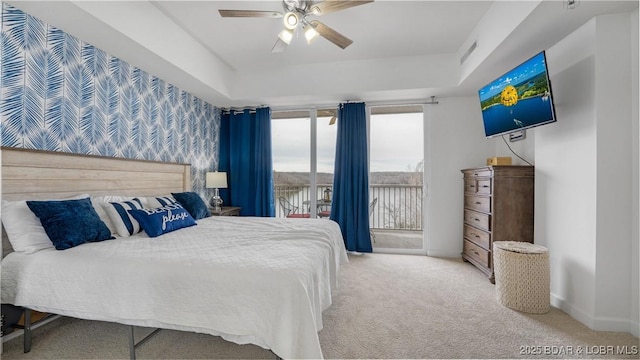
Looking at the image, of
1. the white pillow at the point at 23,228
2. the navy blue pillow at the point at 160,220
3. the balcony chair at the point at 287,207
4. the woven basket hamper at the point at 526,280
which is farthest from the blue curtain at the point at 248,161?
the woven basket hamper at the point at 526,280

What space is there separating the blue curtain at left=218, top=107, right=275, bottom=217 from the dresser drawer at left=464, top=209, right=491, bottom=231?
297cm

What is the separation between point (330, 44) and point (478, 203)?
2734 mm

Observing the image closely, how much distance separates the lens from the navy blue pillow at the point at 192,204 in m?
3.23

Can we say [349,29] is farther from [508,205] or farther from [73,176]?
[73,176]

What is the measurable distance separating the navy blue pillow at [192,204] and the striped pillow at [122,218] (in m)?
0.80

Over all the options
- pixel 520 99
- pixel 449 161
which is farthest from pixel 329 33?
pixel 449 161

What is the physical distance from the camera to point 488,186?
3.16m

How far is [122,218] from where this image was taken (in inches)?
91.9

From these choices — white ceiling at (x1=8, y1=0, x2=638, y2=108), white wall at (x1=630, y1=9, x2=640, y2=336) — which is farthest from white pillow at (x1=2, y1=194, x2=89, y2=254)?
white wall at (x1=630, y1=9, x2=640, y2=336)

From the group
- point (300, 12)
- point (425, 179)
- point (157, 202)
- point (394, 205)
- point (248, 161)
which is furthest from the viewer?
point (394, 205)

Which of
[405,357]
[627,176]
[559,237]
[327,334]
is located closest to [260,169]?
[327,334]

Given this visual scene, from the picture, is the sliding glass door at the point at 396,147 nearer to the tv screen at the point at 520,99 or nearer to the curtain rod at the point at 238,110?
the tv screen at the point at 520,99

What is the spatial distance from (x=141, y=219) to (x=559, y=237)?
3.73m

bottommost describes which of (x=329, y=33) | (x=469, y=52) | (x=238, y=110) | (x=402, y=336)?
(x=402, y=336)
